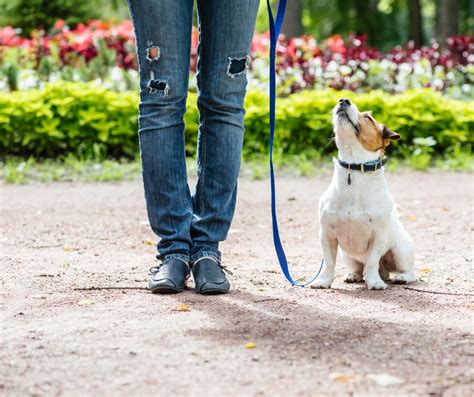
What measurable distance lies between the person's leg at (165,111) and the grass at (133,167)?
13.2 ft

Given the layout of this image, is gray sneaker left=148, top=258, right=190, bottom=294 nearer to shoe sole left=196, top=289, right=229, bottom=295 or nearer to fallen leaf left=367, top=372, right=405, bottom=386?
shoe sole left=196, top=289, right=229, bottom=295

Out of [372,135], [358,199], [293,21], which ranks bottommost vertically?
[358,199]

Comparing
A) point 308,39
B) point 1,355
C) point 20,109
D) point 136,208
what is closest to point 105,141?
point 20,109

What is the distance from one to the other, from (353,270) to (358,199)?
0.47 metres

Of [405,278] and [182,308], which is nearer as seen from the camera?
[182,308]

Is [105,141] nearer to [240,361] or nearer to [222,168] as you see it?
[222,168]

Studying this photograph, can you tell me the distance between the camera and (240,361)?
2752mm

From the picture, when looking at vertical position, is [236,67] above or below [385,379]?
above

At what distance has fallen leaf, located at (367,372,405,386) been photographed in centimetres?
254

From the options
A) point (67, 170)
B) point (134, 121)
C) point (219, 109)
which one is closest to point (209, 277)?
point (219, 109)

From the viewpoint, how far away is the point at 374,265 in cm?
395

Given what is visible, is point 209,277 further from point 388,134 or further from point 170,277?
point 388,134

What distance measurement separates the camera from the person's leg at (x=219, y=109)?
3.56 meters

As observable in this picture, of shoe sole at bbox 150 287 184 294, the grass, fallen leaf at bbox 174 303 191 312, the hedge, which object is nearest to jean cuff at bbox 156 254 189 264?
shoe sole at bbox 150 287 184 294
